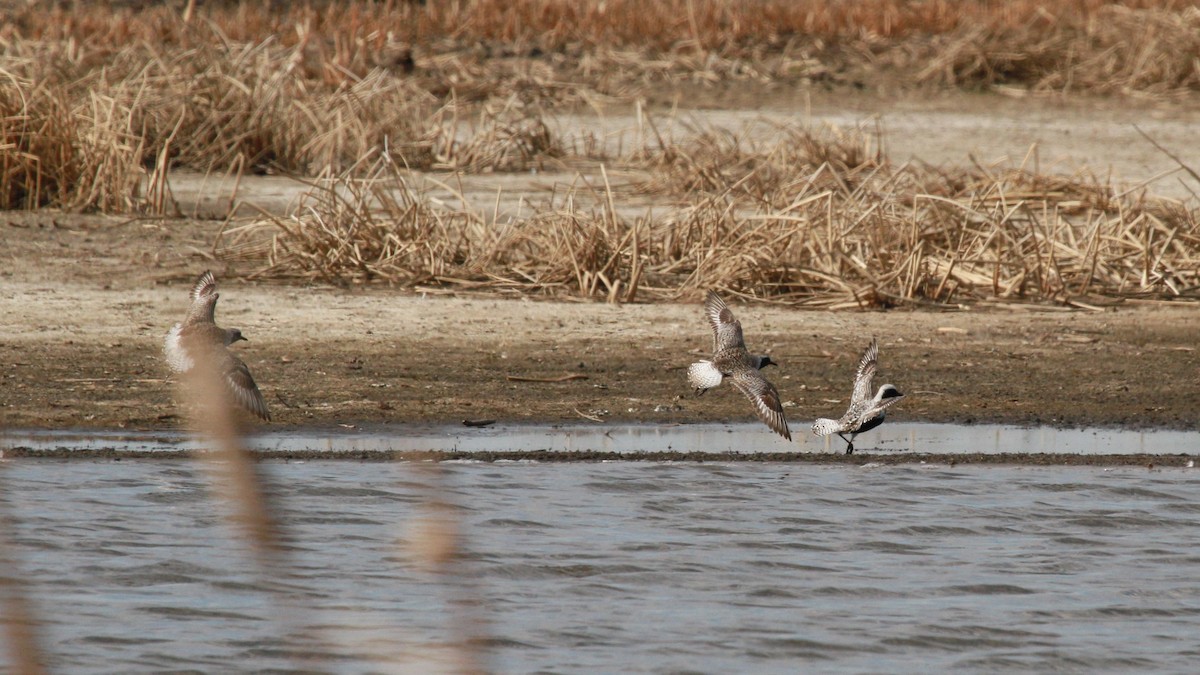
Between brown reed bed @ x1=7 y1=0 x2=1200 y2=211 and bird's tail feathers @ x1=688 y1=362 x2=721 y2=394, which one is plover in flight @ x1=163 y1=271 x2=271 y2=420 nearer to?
bird's tail feathers @ x1=688 y1=362 x2=721 y2=394

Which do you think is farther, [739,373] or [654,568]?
[739,373]

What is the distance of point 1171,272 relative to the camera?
1024 cm

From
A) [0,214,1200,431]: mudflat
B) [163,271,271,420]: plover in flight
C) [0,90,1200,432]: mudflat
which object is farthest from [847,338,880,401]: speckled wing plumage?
[163,271,271,420]: plover in flight

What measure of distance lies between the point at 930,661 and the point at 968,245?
6.00 meters

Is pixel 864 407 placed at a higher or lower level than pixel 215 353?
lower

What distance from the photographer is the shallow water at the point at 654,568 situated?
4379 millimetres

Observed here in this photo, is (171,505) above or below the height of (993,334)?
above

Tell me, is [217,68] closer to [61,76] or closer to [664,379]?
[61,76]

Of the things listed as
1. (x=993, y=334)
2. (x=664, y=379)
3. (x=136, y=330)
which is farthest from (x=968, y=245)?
(x=136, y=330)

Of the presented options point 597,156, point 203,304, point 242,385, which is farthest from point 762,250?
point 597,156

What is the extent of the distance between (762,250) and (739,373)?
3.50m

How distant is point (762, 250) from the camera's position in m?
9.80

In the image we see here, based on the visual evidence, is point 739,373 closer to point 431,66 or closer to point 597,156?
point 597,156

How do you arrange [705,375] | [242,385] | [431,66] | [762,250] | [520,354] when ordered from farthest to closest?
[431,66] < [762,250] < [520,354] < [705,375] < [242,385]
